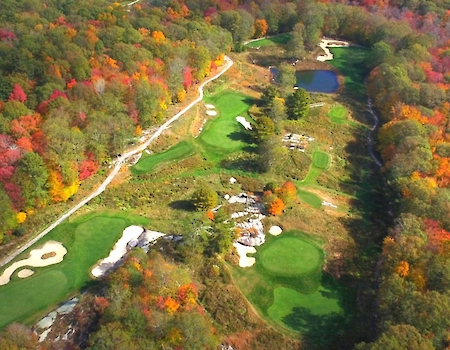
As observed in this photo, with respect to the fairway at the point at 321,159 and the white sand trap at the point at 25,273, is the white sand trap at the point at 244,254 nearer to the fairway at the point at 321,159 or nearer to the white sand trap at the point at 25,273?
the fairway at the point at 321,159

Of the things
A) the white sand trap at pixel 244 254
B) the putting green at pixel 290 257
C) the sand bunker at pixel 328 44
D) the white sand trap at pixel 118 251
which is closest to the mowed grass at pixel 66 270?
the white sand trap at pixel 118 251

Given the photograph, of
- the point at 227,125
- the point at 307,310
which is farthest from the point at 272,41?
the point at 307,310

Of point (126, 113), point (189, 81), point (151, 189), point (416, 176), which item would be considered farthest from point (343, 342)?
point (189, 81)

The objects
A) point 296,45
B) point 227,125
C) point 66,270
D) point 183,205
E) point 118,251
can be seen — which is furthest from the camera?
point 296,45

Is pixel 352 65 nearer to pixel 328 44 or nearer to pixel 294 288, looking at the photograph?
pixel 328 44

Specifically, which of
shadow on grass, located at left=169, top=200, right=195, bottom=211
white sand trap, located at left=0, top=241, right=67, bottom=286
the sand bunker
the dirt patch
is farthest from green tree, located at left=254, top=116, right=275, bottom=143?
the sand bunker

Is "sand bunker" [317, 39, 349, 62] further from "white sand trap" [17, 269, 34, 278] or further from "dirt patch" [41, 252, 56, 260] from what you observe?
"white sand trap" [17, 269, 34, 278]
